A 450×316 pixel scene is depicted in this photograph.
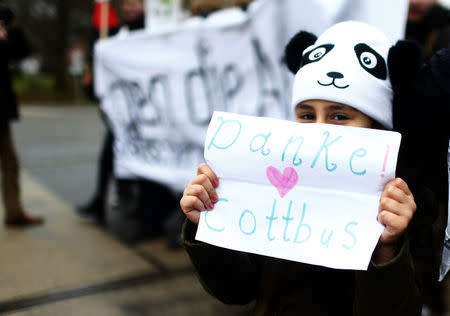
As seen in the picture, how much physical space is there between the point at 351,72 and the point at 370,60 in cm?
7

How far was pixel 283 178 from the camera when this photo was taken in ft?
3.85

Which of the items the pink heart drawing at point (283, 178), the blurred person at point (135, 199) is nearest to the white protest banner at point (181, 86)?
the blurred person at point (135, 199)

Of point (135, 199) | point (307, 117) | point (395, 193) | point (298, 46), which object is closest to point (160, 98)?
point (135, 199)

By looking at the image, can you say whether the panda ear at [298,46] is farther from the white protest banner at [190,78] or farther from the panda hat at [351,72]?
the white protest banner at [190,78]

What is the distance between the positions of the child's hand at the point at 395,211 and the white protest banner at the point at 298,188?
22 mm

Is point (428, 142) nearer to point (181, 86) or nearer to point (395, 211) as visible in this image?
point (395, 211)

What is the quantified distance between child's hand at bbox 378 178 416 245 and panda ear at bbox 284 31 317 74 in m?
0.57

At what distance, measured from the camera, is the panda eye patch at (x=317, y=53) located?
1261 mm

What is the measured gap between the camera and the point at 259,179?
47.1 inches

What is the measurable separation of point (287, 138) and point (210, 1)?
7.55ft

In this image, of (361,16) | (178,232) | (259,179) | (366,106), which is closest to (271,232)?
(259,179)

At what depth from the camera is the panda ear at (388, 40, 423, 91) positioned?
4.06 ft

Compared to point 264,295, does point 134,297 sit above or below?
below

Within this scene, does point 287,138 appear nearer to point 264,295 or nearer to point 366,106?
point 366,106
